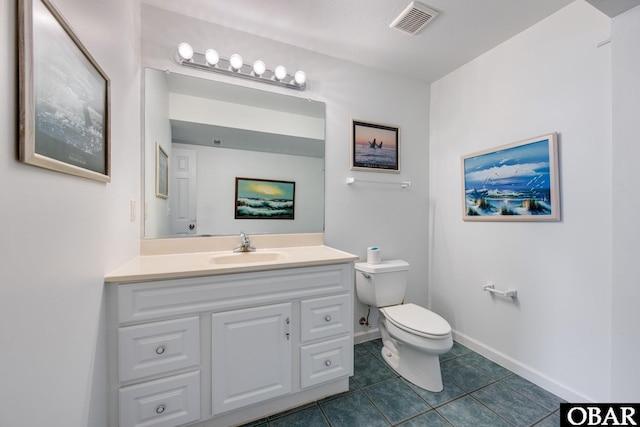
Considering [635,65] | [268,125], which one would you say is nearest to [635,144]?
[635,65]

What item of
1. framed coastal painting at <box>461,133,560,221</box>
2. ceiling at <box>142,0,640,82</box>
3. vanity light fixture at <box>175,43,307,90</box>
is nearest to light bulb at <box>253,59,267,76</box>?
vanity light fixture at <box>175,43,307,90</box>

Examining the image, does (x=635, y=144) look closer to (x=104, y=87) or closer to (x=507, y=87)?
(x=507, y=87)

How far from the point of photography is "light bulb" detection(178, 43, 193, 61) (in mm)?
1569

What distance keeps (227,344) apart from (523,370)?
6.41 ft

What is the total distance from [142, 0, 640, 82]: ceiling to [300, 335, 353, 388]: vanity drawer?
6.65 ft

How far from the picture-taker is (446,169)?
7.43 feet

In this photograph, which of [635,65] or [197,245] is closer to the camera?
[635,65]

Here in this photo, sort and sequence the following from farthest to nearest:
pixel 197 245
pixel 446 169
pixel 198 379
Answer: pixel 446 169 < pixel 197 245 < pixel 198 379

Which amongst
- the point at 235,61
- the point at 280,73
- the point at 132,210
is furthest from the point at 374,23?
the point at 132,210

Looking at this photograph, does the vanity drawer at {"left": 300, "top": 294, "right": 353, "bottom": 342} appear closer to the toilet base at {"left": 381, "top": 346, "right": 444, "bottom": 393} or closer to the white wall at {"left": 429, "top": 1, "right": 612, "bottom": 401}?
the toilet base at {"left": 381, "top": 346, "right": 444, "bottom": 393}

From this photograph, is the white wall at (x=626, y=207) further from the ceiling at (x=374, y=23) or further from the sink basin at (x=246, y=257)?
the sink basin at (x=246, y=257)

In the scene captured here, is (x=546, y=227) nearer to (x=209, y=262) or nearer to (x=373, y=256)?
(x=373, y=256)

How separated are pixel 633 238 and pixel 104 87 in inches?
87.7

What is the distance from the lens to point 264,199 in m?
1.86
